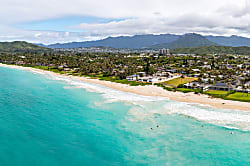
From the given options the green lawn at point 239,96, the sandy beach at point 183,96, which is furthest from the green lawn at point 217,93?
the sandy beach at point 183,96

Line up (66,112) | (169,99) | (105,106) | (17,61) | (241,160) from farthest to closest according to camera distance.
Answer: (17,61)
(169,99)
(105,106)
(66,112)
(241,160)

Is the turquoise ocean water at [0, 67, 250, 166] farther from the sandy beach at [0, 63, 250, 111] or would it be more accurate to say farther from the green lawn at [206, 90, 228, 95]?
the green lawn at [206, 90, 228, 95]

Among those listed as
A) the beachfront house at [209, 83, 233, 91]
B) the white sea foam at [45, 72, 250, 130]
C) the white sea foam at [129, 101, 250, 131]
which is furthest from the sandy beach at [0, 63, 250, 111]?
the beachfront house at [209, 83, 233, 91]

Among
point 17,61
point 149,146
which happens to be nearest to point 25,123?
point 149,146

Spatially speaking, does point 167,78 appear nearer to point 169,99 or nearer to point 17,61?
point 169,99

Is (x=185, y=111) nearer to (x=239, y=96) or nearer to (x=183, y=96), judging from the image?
(x=183, y=96)

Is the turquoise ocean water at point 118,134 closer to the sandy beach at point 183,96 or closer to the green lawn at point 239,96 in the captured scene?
the sandy beach at point 183,96

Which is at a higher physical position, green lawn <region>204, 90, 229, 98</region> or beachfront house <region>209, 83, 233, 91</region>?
beachfront house <region>209, 83, 233, 91</region>

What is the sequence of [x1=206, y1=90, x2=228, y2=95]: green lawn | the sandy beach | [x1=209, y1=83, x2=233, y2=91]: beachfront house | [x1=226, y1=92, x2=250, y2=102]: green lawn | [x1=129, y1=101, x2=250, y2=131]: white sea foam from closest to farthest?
[x1=129, y1=101, x2=250, y2=131]: white sea foam < the sandy beach < [x1=226, y1=92, x2=250, y2=102]: green lawn < [x1=206, y1=90, x2=228, y2=95]: green lawn < [x1=209, y1=83, x2=233, y2=91]: beachfront house
